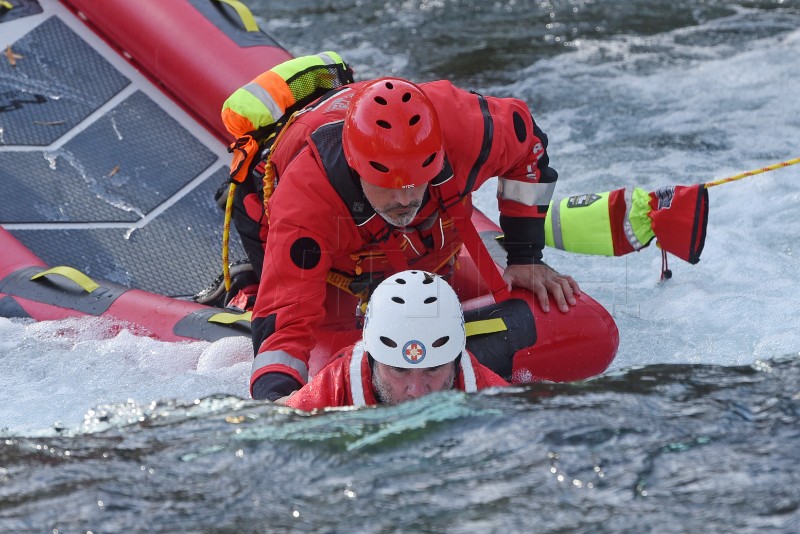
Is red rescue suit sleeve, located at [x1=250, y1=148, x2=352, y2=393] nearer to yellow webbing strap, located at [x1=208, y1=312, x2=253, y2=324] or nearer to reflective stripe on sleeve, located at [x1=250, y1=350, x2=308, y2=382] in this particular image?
reflective stripe on sleeve, located at [x1=250, y1=350, x2=308, y2=382]

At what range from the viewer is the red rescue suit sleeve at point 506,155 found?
137 inches

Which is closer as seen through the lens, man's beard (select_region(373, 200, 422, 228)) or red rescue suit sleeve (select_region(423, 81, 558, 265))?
man's beard (select_region(373, 200, 422, 228))

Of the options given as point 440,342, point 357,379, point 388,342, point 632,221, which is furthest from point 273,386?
point 632,221

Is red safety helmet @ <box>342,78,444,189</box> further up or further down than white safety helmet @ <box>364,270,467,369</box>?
further up

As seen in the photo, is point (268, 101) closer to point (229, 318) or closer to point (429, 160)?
point (229, 318)

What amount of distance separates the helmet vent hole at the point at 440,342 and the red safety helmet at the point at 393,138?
21.1 inches

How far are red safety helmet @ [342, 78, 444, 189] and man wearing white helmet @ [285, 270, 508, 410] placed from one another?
0.34 metres

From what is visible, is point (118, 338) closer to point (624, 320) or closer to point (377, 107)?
point (377, 107)

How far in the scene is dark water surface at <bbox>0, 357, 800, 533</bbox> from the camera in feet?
7.14

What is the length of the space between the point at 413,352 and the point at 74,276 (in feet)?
6.58

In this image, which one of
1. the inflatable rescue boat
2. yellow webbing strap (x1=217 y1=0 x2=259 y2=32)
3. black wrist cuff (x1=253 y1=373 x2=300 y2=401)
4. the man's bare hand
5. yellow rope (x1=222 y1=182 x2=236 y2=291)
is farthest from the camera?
yellow webbing strap (x1=217 y1=0 x2=259 y2=32)

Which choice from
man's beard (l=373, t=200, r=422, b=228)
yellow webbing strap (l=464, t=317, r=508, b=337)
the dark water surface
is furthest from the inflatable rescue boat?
the dark water surface

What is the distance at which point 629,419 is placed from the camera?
2.49m

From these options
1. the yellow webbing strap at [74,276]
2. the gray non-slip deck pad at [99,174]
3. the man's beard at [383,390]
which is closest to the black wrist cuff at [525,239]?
the man's beard at [383,390]
